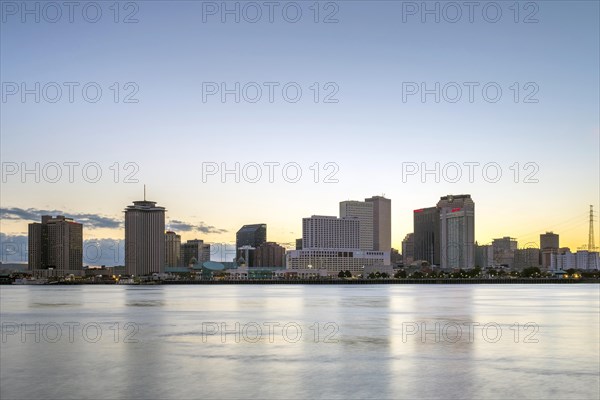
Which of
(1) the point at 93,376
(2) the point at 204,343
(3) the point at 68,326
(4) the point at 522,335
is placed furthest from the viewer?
(3) the point at 68,326

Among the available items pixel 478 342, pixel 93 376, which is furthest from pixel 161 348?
pixel 478 342

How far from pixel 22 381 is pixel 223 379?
9347 mm

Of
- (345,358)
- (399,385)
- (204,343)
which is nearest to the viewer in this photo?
(399,385)

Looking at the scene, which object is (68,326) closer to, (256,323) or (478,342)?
(256,323)

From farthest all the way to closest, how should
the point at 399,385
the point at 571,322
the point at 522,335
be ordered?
1. the point at 571,322
2. the point at 522,335
3. the point at 399,385

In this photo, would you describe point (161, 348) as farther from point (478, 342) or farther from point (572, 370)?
point (572, 370)

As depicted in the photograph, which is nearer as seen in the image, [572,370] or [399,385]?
[399,385]

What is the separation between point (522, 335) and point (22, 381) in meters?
35.5

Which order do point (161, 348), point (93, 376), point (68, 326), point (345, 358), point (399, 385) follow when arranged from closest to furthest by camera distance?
point (399, 385)
point (93, 376)
point (345, 358)
point (161, 348)
point (68, 326)

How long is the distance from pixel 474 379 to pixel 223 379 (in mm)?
11510

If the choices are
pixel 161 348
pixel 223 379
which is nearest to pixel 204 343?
pixel 161 348

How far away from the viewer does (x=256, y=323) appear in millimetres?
62312

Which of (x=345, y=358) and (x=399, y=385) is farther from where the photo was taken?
(x=345, y=358)

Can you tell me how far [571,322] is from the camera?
64.1 metres
